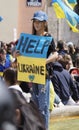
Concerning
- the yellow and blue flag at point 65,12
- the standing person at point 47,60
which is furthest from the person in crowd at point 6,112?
the yellow and blue flag at point 65,12

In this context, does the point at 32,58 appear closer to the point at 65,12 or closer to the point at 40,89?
the point at 40,89

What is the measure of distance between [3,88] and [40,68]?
3745 mm

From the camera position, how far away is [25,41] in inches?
232

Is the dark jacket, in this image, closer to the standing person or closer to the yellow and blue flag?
the yellow and blue flag

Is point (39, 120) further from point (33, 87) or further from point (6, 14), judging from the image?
point (6, 14)

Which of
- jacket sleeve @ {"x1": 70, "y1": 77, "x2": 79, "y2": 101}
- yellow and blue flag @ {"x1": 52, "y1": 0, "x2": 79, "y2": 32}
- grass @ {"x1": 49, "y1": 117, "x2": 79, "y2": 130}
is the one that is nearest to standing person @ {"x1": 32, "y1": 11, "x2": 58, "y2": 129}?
grass @ {"x1": 49, "y1": 117, "x2": 79, "y2": 130}

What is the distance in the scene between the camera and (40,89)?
562 centimetres

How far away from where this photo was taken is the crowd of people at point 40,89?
2.10 m

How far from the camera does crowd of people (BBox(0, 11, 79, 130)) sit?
2102 mm

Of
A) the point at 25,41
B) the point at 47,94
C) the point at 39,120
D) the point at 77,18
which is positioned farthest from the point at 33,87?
the point at 39,120

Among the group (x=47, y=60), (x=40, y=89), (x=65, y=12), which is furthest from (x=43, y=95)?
(x=65, y=12)

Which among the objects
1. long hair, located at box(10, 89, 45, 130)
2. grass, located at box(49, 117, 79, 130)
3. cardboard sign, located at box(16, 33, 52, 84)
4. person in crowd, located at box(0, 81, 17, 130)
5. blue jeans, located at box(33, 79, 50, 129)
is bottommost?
grass, located at box(49, 117, 79, 130)

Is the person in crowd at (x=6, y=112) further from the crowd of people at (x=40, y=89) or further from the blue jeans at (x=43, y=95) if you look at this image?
the blue jeans at (x=43, y=95)

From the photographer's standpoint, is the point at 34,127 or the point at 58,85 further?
the point at 58,85
